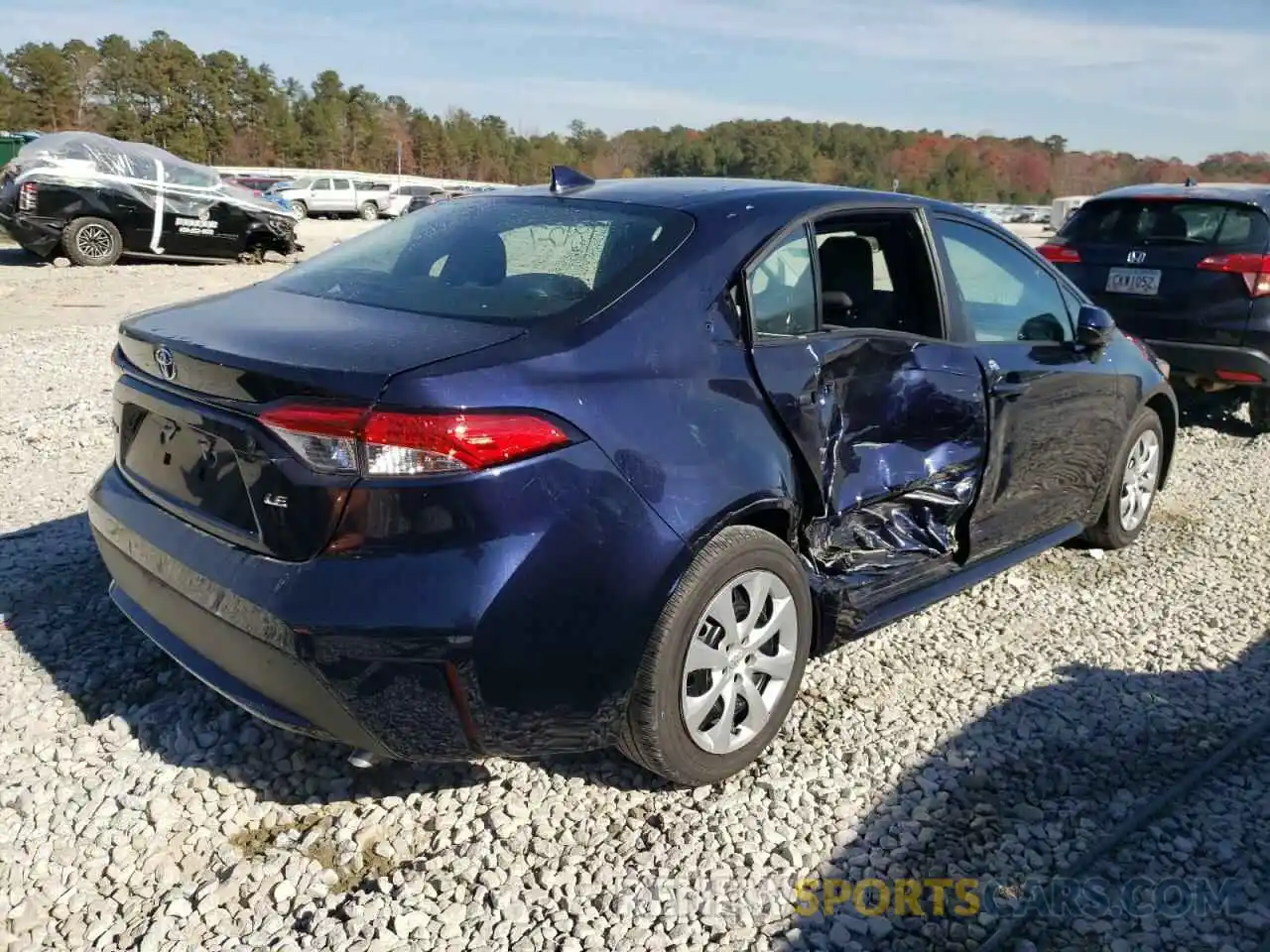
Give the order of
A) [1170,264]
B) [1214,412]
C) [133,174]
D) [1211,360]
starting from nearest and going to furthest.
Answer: [1211,360], [1170,264], [1214,412], [133,174]

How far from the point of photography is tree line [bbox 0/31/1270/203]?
80.8 metres

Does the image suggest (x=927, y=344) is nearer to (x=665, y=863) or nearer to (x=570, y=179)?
(x=570, y=179)

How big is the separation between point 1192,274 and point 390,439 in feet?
21.2

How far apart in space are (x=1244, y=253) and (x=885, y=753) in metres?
5.35

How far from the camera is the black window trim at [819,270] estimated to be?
3020mm

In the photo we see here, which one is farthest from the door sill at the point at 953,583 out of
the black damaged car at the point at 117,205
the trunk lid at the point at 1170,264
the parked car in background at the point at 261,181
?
the parked car in background at the point at 261,181

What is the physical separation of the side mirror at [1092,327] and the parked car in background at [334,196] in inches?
1576

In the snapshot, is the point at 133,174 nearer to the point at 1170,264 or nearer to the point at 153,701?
the point at 1170,264

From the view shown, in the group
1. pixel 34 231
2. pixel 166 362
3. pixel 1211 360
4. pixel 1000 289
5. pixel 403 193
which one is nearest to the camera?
pixel 166 362

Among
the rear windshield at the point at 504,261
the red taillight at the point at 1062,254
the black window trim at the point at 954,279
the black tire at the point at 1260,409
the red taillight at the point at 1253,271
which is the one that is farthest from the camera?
the red taillight at the point at 1062,254

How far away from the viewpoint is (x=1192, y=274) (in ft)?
23.2

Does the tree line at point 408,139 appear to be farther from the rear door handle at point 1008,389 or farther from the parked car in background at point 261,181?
the rear door handle at point 1008,389

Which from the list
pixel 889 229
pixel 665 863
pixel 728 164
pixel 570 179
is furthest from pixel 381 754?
pixel 728 164

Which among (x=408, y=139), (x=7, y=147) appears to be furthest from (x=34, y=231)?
(x=408, y=139)
